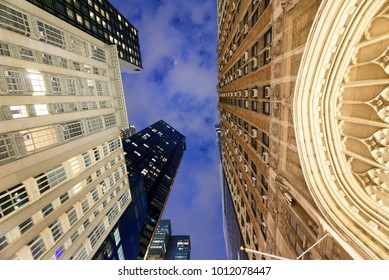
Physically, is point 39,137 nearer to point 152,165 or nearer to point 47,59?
point 47,59

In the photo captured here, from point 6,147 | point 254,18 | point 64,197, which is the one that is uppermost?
point 254,18

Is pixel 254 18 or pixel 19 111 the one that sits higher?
pixel 254 18

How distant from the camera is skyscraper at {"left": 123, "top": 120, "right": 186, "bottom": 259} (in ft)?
205

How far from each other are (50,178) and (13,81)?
35.2 ft

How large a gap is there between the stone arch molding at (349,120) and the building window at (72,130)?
26112mm

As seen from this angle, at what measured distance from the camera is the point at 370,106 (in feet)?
25.8

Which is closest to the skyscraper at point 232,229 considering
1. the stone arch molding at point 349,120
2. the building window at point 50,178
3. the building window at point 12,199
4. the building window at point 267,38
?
the stone arch molding at point 349,120

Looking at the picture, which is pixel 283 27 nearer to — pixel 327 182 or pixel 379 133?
pixel 379 133

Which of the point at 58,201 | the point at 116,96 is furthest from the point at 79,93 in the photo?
the point at 58,201

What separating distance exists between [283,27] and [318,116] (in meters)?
7.11

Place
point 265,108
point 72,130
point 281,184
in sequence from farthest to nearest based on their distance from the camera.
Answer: point 72,130
point 265,108
point 281,184

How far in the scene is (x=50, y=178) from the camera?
20000mm

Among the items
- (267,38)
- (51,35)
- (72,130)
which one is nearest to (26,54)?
(51,35)

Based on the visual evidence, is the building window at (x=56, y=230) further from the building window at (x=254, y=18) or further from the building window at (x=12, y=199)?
the building window at (x=254, y=18)
